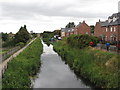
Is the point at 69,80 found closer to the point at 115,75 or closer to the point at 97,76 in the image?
the point at 97,76

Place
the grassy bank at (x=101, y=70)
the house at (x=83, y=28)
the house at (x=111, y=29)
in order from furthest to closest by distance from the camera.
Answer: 1. the house at (x=83, y=28)
2. the house at (x=111, y=29)
3. the grassy bank at (x=101, y=70)

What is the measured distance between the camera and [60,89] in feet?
65.8

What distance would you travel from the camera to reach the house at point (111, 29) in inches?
1984

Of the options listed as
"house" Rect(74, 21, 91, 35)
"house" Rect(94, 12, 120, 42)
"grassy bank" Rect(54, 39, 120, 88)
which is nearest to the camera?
"grassy bank" Rect(54, 39, 120, 88)

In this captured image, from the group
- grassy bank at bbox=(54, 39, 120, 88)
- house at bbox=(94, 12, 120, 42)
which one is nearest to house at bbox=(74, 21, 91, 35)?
house at bbox=(94, 12, 120, 42)

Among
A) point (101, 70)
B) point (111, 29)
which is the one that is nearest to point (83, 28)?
point (111, 29)

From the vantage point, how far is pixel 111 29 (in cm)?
5422

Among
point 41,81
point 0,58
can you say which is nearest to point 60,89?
point 41,81

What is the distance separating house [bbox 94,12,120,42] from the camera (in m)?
50.4

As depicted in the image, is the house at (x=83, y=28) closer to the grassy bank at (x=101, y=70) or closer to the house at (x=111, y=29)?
the house at (x=111, y=29)

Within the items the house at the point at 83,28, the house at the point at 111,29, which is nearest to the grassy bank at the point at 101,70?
the house at the point at 111,29

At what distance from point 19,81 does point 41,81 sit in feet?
22.5

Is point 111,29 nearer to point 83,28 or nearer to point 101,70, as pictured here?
point 83,28

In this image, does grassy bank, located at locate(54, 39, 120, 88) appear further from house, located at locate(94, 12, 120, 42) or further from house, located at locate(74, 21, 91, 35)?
house, located at locate(74, 21, 91, 35)
